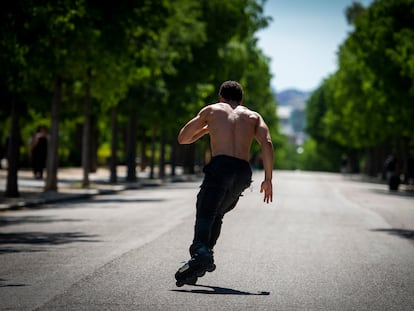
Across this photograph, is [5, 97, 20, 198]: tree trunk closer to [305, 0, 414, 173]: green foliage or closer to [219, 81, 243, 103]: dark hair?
[219, 81, 243, 103]: dark hair

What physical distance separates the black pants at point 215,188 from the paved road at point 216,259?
508 mm

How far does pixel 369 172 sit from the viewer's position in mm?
82125

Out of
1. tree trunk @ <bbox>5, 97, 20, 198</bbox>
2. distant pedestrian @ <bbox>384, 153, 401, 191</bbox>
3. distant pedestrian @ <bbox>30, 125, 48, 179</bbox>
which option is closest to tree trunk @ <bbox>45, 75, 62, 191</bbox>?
tree trunk @ <bbox>5, 97, 20, 198</bbox>

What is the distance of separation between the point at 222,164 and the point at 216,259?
273cm

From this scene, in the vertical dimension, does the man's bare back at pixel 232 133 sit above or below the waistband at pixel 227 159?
above

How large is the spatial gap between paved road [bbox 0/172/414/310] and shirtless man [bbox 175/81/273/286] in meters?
0.48

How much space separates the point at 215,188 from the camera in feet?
28.8

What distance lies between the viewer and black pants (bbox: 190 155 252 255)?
8.77 metres

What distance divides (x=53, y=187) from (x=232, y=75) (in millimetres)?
29672

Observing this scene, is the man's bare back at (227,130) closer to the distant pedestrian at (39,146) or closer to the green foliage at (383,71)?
the distant pedestrian at (39,146)

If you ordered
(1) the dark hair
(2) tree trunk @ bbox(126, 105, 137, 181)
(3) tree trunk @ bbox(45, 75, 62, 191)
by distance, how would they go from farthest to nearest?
(2) tree trunk @ bbox(126, 105, 137, 181), (3) tree trunk @ bbox(45, 75, 62, 191), (1) the dark hair

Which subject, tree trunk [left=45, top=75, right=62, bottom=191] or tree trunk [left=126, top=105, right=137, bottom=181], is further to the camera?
tree trunk [left=126, top=105, right=137, bottom=181]

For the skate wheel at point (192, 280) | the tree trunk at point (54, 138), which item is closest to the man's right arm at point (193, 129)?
the skate wheel at point (192, 280)

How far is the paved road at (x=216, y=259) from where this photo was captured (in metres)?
8.02
